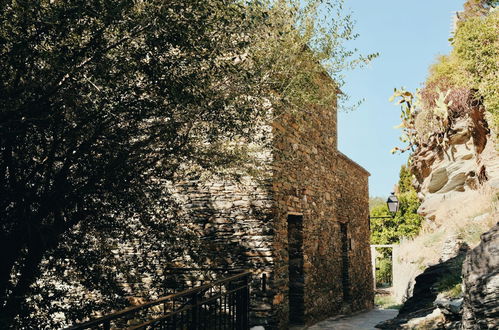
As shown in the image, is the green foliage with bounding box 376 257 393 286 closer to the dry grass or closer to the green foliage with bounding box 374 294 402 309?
the green foliage with bounding box 374 294 402 309

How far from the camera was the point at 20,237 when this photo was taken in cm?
421

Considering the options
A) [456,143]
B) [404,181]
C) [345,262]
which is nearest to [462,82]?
[456,143]

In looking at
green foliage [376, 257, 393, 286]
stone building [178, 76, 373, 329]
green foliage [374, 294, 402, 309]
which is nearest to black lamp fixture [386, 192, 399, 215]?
stone building [178, 76, 373, 329]

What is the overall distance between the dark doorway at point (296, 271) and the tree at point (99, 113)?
352 centimetres

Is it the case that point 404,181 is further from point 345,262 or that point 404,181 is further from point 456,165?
point 345,262

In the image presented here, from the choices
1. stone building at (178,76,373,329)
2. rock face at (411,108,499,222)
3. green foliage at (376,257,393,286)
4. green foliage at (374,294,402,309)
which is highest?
rock face at (411,108,499,222)

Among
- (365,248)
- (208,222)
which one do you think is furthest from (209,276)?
(365,248)

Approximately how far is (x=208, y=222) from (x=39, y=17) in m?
4.76

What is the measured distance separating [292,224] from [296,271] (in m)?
0.92

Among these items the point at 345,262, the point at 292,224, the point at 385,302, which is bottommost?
the point at 385,302

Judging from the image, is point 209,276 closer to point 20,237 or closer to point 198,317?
point 198,317

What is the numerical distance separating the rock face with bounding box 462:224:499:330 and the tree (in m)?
3.26

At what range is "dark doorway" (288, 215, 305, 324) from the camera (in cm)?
849

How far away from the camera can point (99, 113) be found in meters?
4.31
